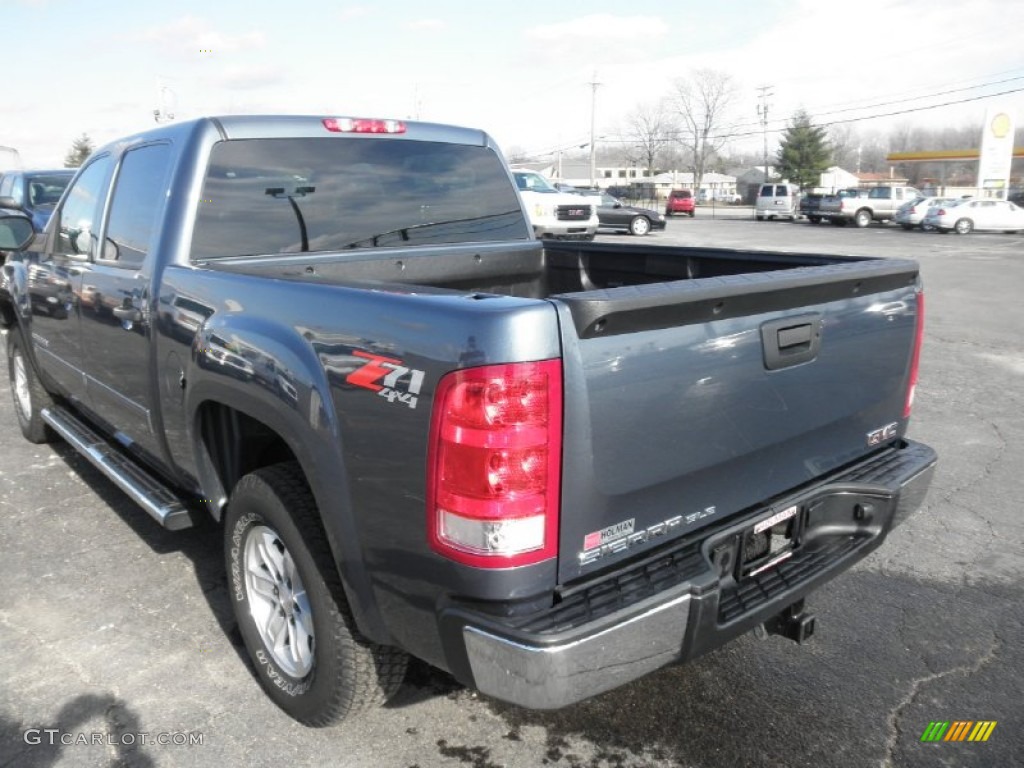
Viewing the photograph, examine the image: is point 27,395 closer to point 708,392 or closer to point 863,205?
point 708,392

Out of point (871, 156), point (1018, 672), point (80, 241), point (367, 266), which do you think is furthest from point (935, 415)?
point (871, 156)

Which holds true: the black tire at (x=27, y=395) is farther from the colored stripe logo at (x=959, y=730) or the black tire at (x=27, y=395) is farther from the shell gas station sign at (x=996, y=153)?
the shell gas station sign at (x=996, y=153)

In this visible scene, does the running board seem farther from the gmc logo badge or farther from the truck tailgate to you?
the gmc logo badge

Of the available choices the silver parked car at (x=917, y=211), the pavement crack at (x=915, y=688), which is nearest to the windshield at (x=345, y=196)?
the pavement crack at (x=915, y=688)

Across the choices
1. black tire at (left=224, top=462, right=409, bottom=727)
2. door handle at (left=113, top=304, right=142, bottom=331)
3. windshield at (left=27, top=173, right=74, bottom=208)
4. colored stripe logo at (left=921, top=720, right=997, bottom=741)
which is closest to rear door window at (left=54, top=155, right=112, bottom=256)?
door handle at (left=113, top=304, right=142, bottom=331)

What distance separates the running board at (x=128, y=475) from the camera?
11.0 feet

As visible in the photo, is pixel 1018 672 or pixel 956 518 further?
pixel 956 518

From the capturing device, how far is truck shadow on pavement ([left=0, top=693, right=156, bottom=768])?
104 inches

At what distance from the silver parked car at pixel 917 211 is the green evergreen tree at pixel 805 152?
4292 centimetres

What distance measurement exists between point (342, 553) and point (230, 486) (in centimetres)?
103

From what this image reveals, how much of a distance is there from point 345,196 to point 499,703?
2.16m

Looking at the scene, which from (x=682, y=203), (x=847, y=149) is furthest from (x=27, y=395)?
(x=847, y=149)

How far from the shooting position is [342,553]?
7.64 ft

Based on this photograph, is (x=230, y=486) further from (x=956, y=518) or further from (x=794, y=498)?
(x=956, y=518)
